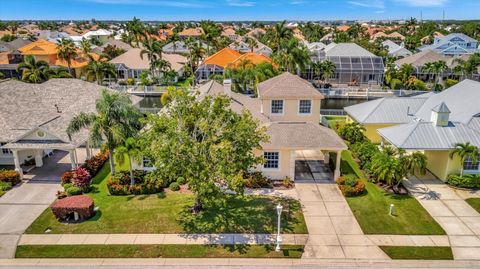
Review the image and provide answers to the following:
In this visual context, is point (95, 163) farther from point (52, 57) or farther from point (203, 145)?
point (52, 57)

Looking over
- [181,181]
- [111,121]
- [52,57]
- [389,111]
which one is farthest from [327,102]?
[52,57]

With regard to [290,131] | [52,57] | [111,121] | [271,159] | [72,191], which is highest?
Answer: [52,57]

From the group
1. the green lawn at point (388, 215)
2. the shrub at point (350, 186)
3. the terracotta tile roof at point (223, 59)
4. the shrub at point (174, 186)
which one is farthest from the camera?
the terracotta tile roof at point (223, 59)

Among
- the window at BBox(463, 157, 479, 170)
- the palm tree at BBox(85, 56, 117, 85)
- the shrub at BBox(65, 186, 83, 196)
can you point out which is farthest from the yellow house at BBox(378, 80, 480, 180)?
the palm tree at BBox(85, 56, 117, 85)

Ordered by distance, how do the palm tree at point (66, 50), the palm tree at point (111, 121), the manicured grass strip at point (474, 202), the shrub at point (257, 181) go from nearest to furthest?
the manicured grass strip at point (474, 202)
the palm tree at point (111, 121)
the shrub at point (257, 181)
the palm tree at point (66, 50)

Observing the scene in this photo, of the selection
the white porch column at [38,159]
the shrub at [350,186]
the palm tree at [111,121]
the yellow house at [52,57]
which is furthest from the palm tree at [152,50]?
the shrub at [350,186]

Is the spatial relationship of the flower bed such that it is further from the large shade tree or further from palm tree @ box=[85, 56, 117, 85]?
palm tree @ box=[85, 56, 117, 85]

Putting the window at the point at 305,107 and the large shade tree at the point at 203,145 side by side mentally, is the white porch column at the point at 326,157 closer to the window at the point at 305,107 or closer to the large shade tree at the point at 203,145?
the window at the point at 305,107
